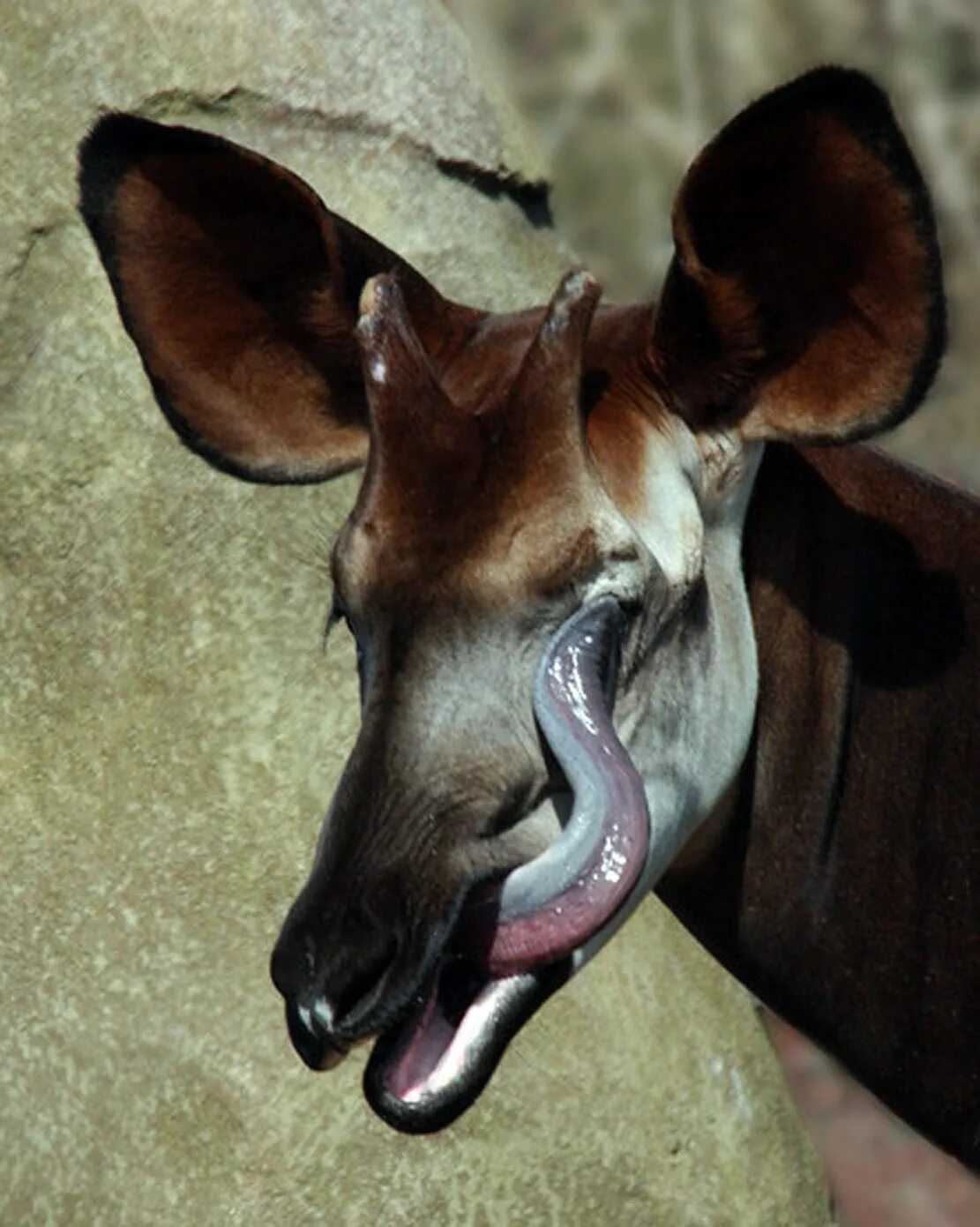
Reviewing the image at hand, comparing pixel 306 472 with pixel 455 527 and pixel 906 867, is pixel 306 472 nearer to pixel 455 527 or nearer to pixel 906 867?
pixel 455 527

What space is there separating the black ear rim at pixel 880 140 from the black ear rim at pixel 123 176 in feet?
2.17

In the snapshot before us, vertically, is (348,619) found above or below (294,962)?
above

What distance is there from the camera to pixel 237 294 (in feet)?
13.2

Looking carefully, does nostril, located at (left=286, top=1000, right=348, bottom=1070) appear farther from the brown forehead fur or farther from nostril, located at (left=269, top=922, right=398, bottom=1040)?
the brown forehead fur

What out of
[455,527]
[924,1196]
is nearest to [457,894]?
[455,527]

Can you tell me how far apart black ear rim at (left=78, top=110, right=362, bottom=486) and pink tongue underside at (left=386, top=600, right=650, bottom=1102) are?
74cm

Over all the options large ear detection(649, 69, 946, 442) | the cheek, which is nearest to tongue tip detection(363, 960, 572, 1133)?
the cheek

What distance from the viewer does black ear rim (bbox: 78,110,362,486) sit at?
387cm

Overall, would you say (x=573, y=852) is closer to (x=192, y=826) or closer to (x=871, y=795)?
(x=871, y=795)

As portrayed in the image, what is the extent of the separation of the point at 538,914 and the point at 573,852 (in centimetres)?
9

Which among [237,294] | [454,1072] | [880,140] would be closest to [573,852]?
[454,1072]

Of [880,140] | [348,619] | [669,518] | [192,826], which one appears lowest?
[192,826]

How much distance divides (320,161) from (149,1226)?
1.92 meters

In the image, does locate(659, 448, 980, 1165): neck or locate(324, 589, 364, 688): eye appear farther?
locate(659, 448, 980, 1165): neck
